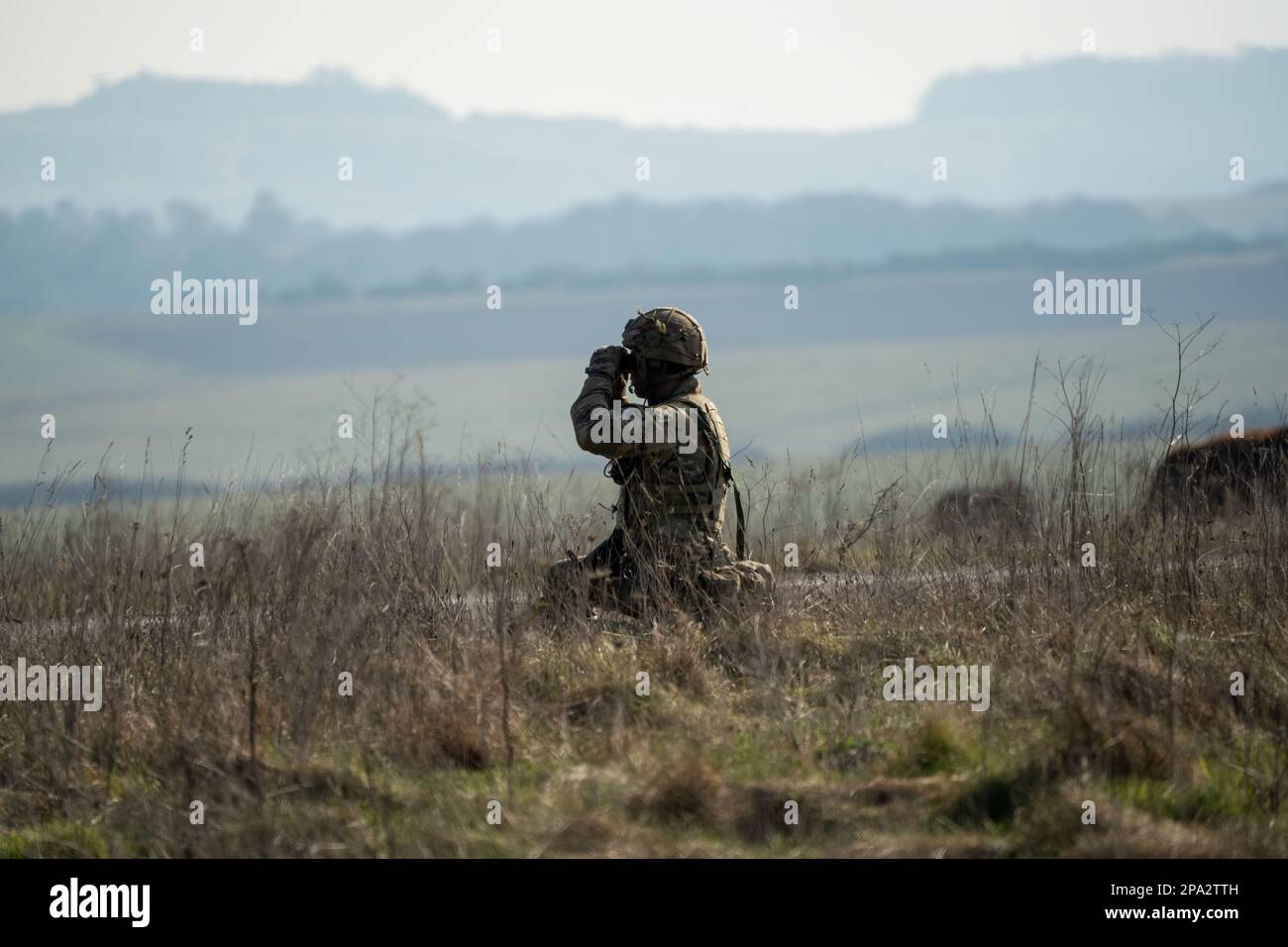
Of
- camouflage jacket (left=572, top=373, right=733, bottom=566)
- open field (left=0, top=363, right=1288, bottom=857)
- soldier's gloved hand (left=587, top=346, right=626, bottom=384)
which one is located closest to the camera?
open field (left=0, top=363, right=1288, bottom=857)

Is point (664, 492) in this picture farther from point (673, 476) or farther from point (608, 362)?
point (608, 362)

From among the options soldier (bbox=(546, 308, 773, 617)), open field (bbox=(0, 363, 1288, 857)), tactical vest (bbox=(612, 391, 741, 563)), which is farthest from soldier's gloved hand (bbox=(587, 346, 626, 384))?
open field (bbox=(0, 363, 1288, 857))

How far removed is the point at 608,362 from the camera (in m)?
8.27

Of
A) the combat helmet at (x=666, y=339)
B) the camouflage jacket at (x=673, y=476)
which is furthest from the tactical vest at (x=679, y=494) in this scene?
the combat helmet at (x=666, y=339)

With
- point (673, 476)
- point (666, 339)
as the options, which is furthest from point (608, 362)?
point (673, 476)

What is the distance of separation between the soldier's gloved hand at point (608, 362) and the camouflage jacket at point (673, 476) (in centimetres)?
4

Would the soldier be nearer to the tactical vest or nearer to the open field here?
the tactical vest

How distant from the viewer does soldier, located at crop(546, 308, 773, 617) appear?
812 centimetres

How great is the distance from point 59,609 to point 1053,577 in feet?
19.0

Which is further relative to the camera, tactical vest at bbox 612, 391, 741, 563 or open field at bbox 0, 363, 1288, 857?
tactical vest at bbox 612, 391, 741, 563

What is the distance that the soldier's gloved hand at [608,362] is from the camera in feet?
27.0

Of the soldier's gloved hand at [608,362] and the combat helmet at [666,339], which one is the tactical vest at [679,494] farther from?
the soldier's gloved hand at [608,362]

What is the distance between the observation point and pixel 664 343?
327 inches
